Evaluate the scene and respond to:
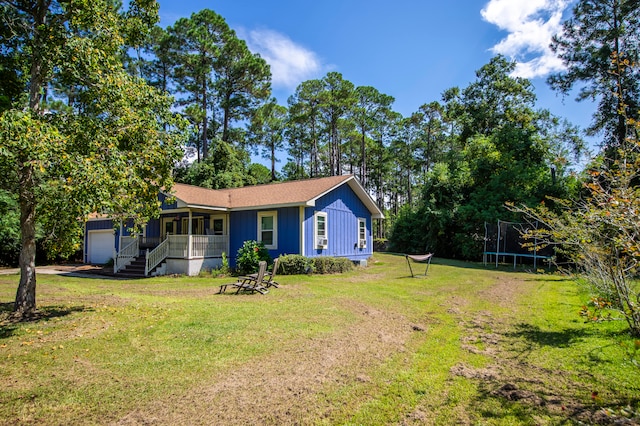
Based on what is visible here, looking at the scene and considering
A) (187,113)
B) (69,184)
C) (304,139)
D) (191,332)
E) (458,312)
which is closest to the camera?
(69,184)

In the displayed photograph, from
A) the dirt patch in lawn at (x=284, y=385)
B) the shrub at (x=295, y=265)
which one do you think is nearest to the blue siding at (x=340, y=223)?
the shrub at (x=295, y=265)

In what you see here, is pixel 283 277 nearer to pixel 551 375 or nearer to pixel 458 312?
pixel 458 312

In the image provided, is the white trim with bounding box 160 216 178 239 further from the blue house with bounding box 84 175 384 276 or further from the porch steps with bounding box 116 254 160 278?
the porch steps with bounding box 116 254 160 278

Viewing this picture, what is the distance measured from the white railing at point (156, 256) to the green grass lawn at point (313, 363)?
6242 millimetres

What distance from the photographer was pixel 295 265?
14477mm

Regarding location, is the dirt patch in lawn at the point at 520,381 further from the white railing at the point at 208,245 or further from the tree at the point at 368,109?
the tree at the point at 368,109

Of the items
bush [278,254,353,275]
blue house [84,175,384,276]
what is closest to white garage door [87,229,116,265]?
blue house [84,175,384,276]

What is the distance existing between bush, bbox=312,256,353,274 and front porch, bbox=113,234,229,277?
475 centimetres

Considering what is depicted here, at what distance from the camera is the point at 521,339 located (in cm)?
590

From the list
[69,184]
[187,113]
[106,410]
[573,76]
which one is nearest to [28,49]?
[69,184]

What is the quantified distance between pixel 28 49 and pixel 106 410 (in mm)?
7943

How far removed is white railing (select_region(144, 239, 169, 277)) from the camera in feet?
49.4

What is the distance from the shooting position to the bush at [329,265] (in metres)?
14.9

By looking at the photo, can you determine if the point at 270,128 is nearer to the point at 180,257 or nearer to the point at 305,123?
the point at 305,123
